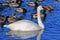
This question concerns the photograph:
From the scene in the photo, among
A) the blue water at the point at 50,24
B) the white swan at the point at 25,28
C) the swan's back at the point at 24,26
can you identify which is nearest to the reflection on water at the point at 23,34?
the white swan at the point at 25,28

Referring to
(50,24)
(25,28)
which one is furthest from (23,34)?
(50,24)

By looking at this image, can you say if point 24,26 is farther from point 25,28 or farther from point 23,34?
point 23,34

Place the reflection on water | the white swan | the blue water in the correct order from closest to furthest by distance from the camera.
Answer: the blue water → the reflection on water → the white swan

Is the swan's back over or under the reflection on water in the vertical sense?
over

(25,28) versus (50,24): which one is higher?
(25,28)

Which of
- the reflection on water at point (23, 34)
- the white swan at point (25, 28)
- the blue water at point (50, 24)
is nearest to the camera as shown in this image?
the blue water at point (50, 24)

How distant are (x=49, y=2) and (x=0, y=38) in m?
10.2

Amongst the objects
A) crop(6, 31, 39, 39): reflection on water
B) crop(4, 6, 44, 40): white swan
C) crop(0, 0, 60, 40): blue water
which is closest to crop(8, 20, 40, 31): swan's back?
crop(4, 6, 44, 40): white swan

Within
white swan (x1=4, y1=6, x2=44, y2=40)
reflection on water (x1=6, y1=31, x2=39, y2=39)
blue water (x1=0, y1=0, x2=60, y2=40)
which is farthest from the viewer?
white swan (x1=4, y1=6, x2=44, y2=40)

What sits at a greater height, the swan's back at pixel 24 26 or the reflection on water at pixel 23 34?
the swan's back at pixel 24 26

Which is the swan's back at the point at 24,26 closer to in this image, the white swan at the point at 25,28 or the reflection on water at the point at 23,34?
the white swan at the point at 25,28

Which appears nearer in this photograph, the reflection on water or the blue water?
the blue water

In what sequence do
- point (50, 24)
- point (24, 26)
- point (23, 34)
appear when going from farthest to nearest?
point (50, 24), point (24, 26), point (23, 34)

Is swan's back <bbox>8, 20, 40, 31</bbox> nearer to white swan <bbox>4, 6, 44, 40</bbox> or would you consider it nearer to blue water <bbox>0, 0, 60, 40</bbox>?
white swan <bbox>4, 6, 44, 40</bbox>
